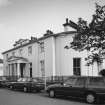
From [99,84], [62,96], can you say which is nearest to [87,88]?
[99,84]

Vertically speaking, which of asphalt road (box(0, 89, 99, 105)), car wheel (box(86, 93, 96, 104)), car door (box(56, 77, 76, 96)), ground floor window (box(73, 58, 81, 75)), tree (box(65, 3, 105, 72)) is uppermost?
tree (box(65, 3, 105, 72))

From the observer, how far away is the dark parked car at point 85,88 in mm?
14719

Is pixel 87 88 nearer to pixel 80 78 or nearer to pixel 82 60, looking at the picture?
pixel 80 78

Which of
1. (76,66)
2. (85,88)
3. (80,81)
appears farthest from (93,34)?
(76,66)

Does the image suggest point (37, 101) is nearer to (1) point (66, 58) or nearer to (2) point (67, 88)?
(2) point (67, 88)

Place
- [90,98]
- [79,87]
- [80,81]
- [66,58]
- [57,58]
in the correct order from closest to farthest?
[90,98] < [79,87] < [80,81] < [66,58] < [57,58]

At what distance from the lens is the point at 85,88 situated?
15.3m

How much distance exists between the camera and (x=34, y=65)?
3481cm

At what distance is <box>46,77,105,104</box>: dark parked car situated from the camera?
14719mm

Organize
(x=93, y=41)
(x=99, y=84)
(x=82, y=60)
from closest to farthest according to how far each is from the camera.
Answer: (x=99, y=84)
(x=93, y=41)
(x=82, y=60)

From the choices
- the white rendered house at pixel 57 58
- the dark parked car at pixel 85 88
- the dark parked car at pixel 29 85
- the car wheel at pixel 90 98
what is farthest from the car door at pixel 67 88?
the white rendered house at pixel 57 58

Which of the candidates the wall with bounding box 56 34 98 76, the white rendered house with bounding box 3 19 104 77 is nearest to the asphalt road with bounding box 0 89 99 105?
the white rendered house with bounding box 3 19 104 77

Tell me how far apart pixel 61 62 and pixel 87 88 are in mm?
14525

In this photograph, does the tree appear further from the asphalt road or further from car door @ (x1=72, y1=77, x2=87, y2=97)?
the asphalt road
